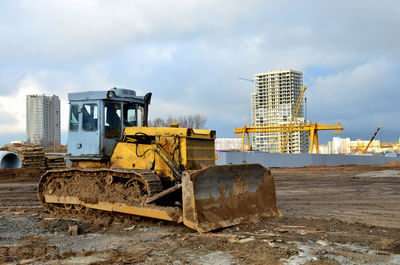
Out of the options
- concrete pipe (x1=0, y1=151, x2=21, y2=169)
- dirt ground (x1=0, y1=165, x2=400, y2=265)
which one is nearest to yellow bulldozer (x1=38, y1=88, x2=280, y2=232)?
dirt ground (x1=0, y1=165, x2=400, y2=265)

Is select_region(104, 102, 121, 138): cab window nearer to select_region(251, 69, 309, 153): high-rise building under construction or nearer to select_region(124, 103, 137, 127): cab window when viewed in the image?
select_region(124, 103, 137, 127): cab window

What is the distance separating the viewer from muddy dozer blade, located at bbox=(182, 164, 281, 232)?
7.92 m

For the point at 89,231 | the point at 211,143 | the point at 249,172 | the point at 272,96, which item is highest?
the point at 272,96

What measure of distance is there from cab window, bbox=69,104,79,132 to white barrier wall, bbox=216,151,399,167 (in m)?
27.4

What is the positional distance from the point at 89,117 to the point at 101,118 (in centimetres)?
40

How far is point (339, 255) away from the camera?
607 cm

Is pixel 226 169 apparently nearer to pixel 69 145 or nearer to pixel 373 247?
pixel 373 247

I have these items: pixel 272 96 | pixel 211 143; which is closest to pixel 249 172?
pixel 211 143

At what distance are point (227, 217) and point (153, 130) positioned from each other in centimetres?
301

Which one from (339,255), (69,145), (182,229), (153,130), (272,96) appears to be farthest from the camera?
(272,96)

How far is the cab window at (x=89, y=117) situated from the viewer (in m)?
10.3

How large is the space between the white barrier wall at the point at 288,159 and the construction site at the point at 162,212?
83.8 feet

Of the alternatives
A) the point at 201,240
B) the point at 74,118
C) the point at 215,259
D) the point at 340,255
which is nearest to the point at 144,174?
the point at 201,240

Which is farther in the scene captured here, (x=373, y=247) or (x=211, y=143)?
(x=211, y=143)
